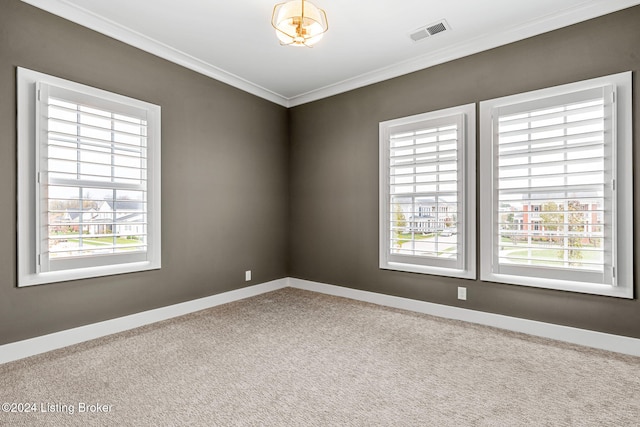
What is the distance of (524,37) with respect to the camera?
297 cm

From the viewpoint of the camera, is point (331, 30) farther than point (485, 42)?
No

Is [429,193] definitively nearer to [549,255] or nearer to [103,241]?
[549,255]

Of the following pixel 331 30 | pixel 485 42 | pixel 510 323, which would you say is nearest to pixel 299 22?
pixel 331 30

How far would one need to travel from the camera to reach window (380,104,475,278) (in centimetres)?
330

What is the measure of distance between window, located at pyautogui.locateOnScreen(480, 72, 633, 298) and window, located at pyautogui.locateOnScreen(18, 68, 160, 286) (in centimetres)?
330

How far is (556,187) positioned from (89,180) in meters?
3.99

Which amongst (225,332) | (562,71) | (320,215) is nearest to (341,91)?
(320,215)

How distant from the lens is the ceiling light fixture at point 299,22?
2248 millimetres

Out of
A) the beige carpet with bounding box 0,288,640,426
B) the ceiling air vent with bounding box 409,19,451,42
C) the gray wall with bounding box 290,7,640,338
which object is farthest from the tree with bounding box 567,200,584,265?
the ceiling air vent with bounding box 409,19,451,42

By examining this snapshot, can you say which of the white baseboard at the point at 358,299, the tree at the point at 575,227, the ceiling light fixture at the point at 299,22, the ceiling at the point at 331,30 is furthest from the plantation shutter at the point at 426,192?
the ceiling light fixture at the point at 299,22

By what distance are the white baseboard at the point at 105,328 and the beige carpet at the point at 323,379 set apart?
0.33 feet

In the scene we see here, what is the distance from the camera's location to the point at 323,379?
2.16 m

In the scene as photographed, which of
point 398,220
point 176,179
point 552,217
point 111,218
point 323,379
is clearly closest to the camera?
point 323,379

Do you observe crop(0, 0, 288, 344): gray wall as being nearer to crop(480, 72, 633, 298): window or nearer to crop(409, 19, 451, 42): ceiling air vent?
crop(409, 19, 451, 42): ceiling air vent
